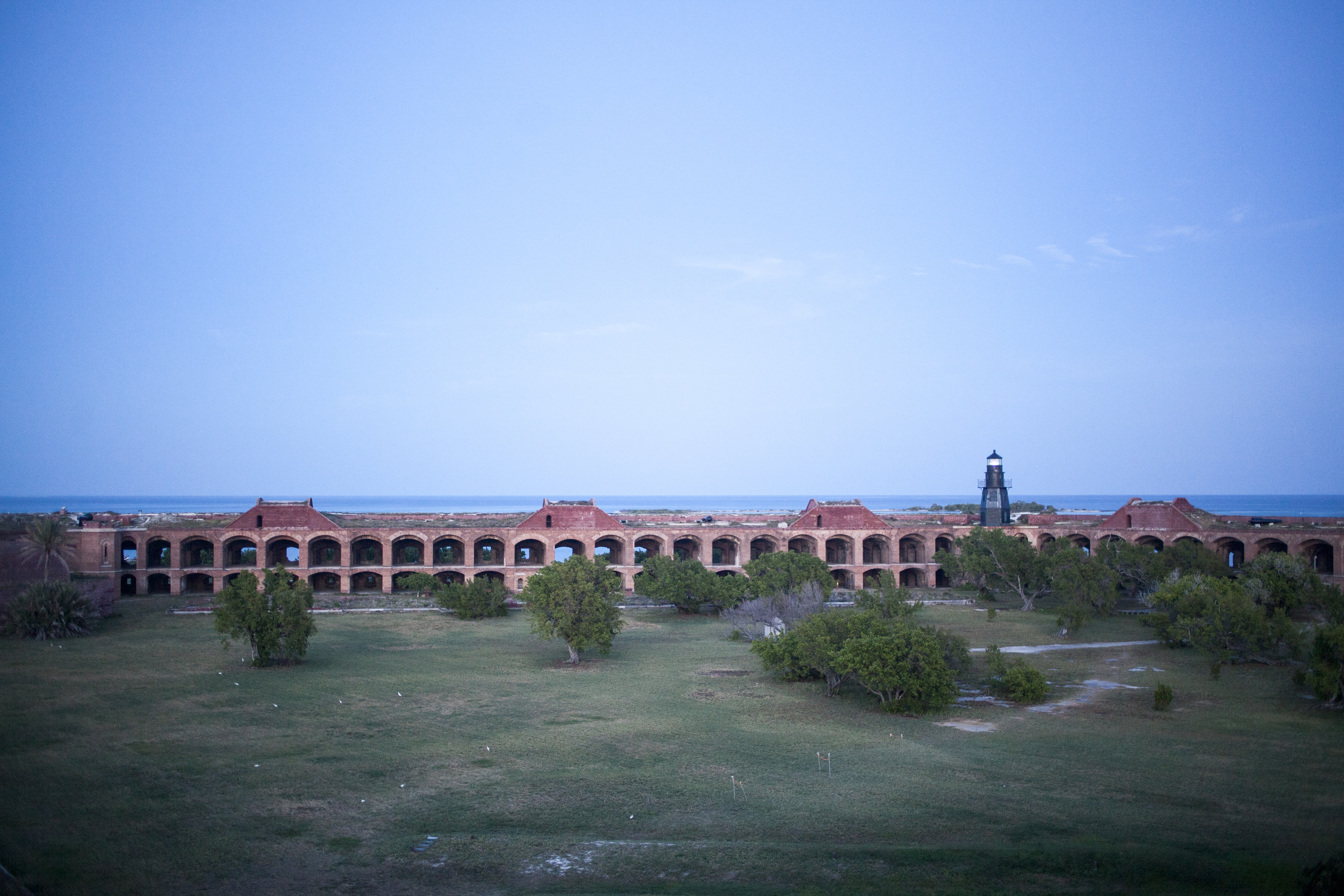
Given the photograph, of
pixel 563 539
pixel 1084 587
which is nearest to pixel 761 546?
pixel 563 539

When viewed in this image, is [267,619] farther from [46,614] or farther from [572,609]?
[46,614]

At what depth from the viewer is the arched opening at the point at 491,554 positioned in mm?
46438

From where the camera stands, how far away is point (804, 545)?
49844mm

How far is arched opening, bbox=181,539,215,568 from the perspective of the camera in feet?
142

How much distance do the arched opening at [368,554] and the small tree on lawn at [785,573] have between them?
2084 centimetres

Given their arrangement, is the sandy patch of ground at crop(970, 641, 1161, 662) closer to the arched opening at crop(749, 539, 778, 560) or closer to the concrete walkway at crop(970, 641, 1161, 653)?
the concrete walkway at crop(970, 641, 1161, 653)

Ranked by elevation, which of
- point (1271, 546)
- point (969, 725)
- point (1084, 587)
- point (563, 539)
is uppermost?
point (563, 539)

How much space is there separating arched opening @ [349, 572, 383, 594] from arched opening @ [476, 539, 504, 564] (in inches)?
218

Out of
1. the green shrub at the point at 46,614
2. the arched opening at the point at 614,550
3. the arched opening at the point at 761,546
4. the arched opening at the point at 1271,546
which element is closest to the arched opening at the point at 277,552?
the green shrub at the point at 46,614

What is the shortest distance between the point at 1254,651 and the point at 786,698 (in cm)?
1455

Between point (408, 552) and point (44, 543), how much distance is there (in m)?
20.4

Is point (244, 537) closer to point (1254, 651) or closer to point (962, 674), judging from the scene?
point (962, 674)

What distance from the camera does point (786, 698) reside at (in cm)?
2188

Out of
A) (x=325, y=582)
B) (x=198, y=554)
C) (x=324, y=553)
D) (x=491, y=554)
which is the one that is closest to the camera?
(x=198, y=554)
